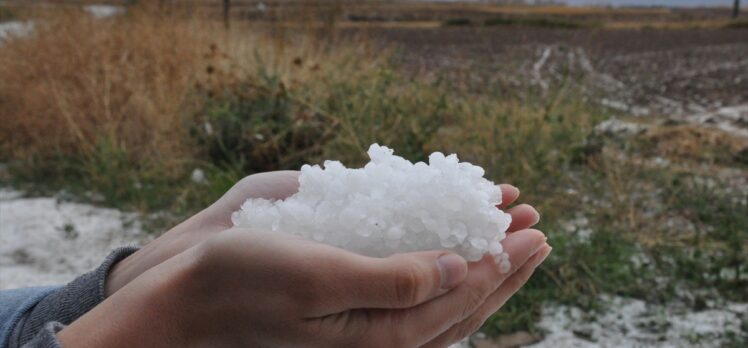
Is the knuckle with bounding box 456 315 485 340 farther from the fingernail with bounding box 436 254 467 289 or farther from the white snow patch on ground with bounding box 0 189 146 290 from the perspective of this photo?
the white snow patch on ground with bounding box 0 189 146 290

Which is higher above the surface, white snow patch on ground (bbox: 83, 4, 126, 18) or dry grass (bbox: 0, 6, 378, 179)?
white snow patch on ground (bbox: 83, 4, 126, 18)

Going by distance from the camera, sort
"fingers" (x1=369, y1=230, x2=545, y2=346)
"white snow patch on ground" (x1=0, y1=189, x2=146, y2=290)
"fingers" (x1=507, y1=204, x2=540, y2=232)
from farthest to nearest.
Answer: "white snow patch on ground" (x1=0, y1=189, x2=146, y2=290) → "fingers" (x1=507, y1=204, x2=540, y2=232) → "fingers" (x1=369, y1=230, x2=545, y2=346)

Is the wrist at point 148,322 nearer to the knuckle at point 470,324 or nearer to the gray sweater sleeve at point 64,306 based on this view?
the gray sweater sleeve at point 64,306

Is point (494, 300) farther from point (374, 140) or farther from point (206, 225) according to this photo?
point (374, 140)

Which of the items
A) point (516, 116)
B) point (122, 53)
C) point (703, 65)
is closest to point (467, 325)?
point (516, 116)

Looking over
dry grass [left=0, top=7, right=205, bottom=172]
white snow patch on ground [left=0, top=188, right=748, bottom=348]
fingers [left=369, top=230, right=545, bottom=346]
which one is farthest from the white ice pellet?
dry grass [left=0, top=7, right=205, bottom=172]

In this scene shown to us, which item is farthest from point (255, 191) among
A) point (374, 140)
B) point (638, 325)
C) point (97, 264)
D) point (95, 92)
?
point (95, 92)

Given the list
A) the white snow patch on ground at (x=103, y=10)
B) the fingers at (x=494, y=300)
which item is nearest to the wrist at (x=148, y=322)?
the fingers at (x=494, y=300)
